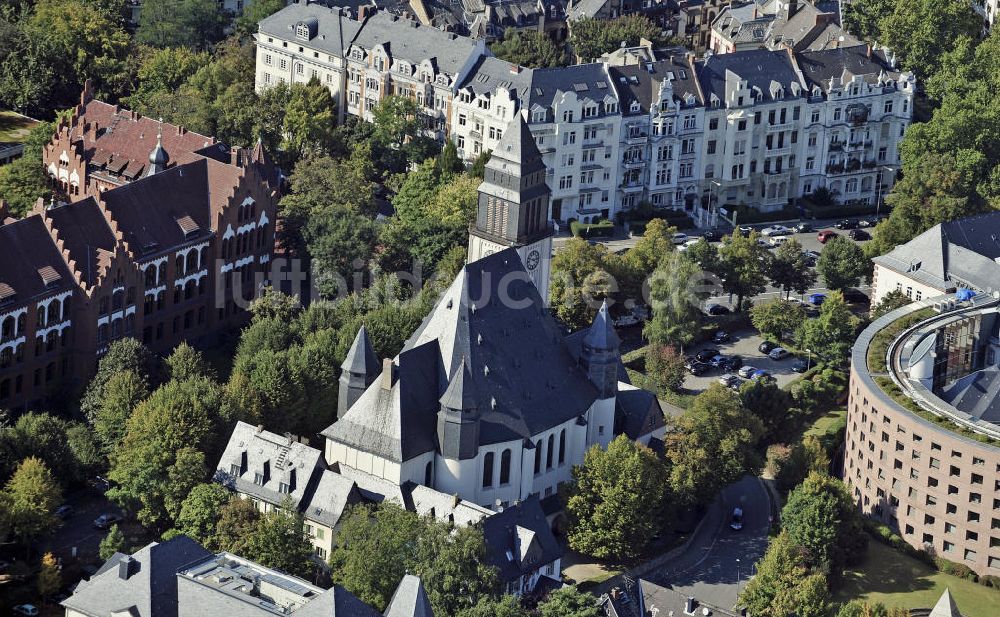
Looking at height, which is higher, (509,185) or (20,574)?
(509,185)

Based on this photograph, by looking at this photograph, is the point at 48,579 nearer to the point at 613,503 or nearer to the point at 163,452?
the point at 163,452

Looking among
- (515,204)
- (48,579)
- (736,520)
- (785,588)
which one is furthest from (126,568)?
(736,520)

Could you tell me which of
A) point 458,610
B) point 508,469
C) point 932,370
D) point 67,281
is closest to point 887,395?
point 932,370

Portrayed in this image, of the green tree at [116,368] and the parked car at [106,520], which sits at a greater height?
the green tree at [116,368]

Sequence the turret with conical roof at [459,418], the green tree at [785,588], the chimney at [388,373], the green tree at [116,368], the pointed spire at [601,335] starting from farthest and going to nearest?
the green tree at [116,368], the pointed spire at [601,335], the turret with conical roof at [459,418], the chimney at [388,373], the green tree at [785,588]

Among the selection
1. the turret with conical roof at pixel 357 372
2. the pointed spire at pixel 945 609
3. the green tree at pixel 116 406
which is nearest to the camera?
the pointed spire at pixel 945 609

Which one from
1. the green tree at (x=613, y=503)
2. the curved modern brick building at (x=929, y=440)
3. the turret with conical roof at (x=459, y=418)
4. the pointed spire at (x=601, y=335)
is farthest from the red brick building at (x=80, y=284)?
the curved modern brick building at (x=929, y=440)

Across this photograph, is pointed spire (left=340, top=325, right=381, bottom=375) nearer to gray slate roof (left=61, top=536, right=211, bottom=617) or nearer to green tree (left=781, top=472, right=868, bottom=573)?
gray slate roof (left=61, top=536, right=211, bottom=617)

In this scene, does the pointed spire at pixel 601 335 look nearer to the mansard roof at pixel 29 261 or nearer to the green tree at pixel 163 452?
the green tree at pixel 163 452

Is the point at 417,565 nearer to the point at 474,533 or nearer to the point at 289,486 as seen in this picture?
the point at 474,533
